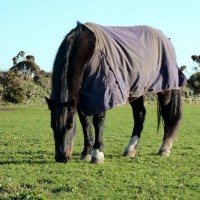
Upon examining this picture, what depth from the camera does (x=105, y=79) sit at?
7.82 m

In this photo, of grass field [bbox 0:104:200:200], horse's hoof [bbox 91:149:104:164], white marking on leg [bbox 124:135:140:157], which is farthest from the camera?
white marking on leg [bbox 124:135:140:157]

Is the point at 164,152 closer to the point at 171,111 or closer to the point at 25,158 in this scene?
the point at 171,111

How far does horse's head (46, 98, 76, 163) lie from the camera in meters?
7.33

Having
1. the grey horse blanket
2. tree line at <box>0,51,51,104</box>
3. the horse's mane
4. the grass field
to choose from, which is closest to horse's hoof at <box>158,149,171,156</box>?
the grass field

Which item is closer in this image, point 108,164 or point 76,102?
point 76,102

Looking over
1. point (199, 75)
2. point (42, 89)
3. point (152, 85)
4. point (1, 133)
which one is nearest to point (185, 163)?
point (152, 85)

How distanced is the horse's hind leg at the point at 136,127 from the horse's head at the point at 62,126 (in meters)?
1.95

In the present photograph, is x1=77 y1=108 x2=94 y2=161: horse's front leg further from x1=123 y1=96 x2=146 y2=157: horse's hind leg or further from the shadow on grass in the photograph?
x1=123 y1=96 x2=146 y2=157: horse's hind leg

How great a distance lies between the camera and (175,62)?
986 cm

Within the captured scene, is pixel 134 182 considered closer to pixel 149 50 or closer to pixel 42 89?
pixel 149 50

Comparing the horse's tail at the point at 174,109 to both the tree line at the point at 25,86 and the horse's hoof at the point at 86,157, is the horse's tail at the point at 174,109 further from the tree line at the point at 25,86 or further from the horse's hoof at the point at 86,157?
the tree line at the point at 25,86

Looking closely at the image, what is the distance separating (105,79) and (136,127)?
7.02 ft

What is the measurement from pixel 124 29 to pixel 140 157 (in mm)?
2284

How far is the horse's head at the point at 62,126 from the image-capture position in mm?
7328
